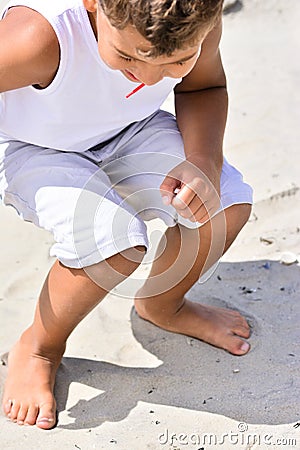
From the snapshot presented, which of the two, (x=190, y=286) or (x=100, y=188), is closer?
(x=100, y=188)

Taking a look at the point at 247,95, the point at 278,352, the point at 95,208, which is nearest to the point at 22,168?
the point at 95,208

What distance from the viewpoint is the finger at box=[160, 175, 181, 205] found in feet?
5.78

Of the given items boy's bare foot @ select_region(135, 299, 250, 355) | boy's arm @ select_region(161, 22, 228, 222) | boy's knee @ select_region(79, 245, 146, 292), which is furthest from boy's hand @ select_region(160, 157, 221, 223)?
boy's bare foot @ select_region(135, 299, 250, 355)

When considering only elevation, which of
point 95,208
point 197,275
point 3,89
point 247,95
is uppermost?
point 3,89

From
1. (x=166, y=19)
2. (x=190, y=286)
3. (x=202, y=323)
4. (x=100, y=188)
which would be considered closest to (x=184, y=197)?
(x=100, y=188)

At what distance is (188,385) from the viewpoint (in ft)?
6.10

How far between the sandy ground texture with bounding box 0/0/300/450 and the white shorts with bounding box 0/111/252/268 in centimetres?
31

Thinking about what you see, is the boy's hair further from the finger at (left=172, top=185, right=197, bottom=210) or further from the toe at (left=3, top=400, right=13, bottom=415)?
the toe at (left=3, top=400, right=13, bottom=415)

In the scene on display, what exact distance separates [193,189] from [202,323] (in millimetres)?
412

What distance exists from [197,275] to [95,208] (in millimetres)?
347

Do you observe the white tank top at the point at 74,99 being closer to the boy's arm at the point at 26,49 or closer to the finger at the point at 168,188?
the boy's arm at the point at 26,49

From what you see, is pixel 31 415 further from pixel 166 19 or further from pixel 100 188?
pixel 166 19

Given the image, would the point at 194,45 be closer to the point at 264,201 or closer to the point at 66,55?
the point at 66,55

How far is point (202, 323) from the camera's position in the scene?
6.63ft
